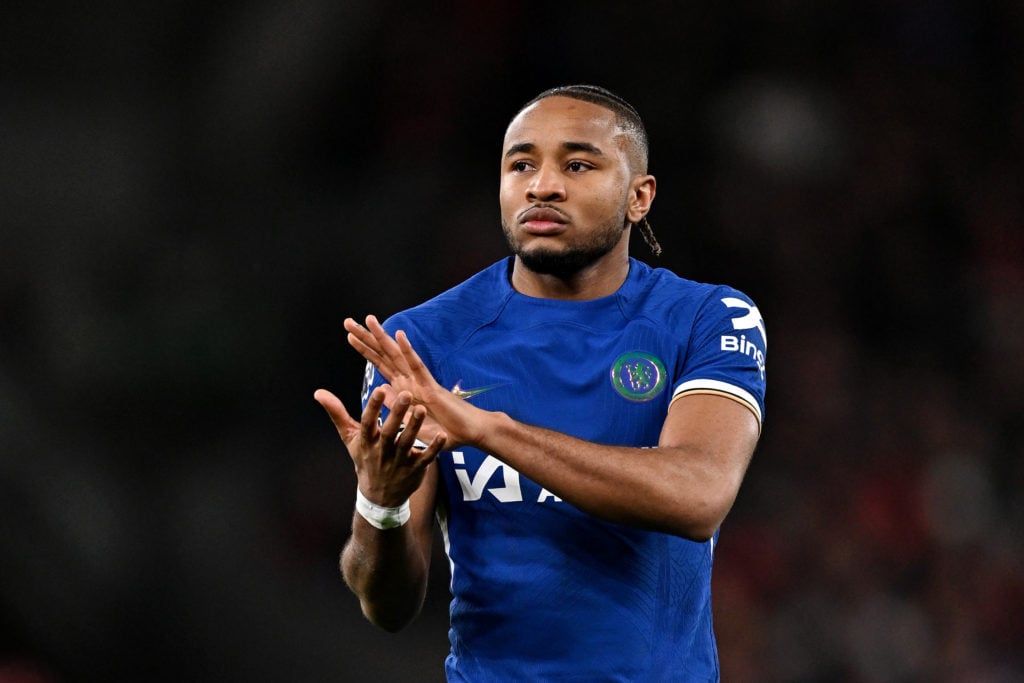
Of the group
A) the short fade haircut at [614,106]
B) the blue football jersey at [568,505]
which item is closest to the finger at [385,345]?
the blue football jersey at [568,505]

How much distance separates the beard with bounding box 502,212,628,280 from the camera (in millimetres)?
3146

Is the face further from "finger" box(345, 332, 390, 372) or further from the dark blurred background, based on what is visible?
the dark blurred background

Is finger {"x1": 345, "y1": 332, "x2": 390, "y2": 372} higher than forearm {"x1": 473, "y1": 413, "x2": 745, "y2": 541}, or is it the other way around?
finger {"x1": 345, "y1": 332, "x2": 390, "y2": 372}

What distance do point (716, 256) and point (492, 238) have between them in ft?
4.76

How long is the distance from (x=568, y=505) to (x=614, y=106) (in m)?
1.07

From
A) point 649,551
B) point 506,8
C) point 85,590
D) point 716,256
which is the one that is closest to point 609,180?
point 649,551

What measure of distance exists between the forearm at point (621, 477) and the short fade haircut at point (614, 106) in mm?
982

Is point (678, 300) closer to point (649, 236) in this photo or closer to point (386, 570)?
point (649, 236)

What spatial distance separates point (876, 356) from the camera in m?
7.93

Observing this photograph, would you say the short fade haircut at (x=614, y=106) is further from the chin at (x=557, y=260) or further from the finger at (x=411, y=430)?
the finger at (x=411, y=430)

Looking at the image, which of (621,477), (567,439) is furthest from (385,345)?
(621,477)

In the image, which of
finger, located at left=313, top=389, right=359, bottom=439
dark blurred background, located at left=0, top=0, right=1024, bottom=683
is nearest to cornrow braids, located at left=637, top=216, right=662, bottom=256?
finger, located at left=313, top=389, right=359, bottom=439

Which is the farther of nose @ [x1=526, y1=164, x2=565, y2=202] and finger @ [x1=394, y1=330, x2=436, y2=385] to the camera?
nose @ [x1=526, y1=164, x2=565, y2=202]

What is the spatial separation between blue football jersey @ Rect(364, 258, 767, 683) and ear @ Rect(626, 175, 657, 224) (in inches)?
9.2
